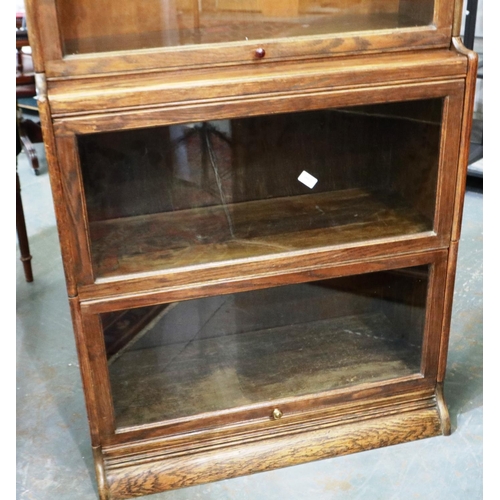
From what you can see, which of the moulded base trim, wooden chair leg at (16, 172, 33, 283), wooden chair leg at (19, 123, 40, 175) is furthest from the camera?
wooden chair leg at (19, 123, 40, 175)

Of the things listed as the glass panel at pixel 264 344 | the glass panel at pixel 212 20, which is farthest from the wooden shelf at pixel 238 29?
the glass panel at pixel 264 344

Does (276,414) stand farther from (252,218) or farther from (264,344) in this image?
(252,218)

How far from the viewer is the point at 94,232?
1.21 metres

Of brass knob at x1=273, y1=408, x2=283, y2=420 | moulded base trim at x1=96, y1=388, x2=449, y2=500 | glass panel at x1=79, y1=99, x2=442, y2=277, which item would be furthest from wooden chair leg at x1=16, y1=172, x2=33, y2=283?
brass knob at x1=273, y1=408, x2=283, y2=420

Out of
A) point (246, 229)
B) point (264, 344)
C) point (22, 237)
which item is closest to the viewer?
point (246, 229)

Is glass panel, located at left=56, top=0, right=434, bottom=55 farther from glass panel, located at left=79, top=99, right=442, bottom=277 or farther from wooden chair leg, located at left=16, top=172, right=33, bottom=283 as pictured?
wooden chair leg, located at left=16, top=172, right=33, bottom=283

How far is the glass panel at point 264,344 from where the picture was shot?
137cm

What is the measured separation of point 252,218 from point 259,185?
0.08 metres

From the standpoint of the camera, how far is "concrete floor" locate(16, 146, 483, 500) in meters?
1.37

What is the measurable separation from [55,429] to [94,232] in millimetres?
578

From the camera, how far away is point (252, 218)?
1.38 metres

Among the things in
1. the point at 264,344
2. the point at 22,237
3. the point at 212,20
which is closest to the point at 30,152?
the point at 22,237

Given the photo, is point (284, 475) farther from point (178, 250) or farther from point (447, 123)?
point (447, 123)

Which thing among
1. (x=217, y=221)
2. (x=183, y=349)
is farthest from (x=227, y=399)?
(x=217, y=221)
